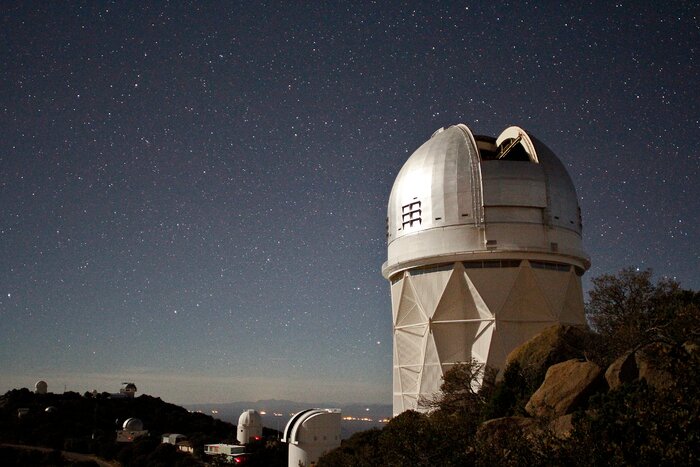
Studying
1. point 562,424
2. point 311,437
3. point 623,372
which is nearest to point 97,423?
point 311,437

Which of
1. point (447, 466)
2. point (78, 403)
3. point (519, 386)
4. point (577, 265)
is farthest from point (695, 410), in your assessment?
point (78, 403)

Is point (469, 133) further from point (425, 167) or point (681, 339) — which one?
point (681, 339)

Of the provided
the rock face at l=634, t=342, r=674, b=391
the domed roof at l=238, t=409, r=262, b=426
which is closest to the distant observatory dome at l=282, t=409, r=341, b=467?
the domed roof at l=238, t=409, r=262, b=426

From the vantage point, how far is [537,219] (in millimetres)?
26625

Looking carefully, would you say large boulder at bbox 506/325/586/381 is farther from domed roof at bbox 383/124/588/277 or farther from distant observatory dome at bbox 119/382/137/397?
distant observatory dome at bbox 119/382/137/397

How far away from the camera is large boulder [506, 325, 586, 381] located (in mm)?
18438

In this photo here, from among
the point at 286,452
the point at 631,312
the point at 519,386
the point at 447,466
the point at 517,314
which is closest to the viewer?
the point at 447,466

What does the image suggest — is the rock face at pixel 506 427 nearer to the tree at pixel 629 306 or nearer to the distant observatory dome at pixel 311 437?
the tree at pixel 629 306

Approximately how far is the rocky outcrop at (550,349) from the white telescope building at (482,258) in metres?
5.80

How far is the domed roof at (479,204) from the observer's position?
26.4m

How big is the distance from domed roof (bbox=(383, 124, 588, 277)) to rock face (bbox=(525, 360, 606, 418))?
11.6 meters

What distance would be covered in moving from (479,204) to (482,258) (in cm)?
245

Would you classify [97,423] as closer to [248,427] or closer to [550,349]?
[248,427]

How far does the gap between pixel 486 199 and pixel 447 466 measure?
53.8 ft
